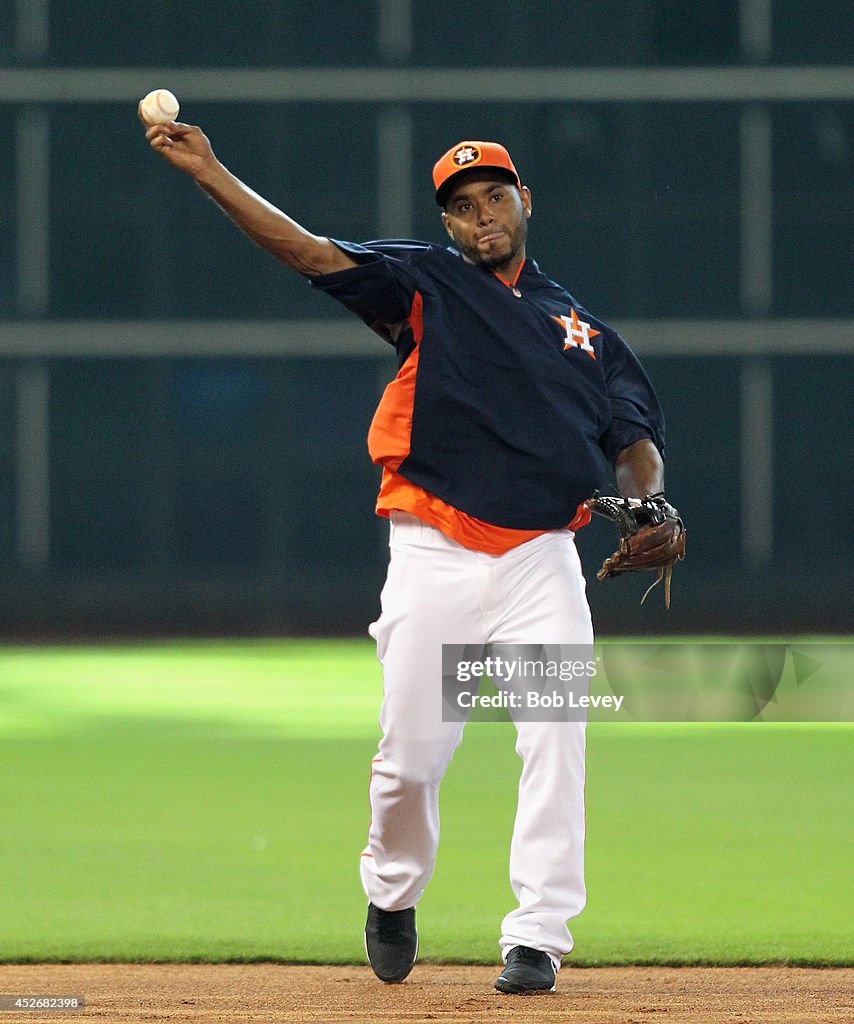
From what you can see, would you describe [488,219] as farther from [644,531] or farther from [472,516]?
[644,531]

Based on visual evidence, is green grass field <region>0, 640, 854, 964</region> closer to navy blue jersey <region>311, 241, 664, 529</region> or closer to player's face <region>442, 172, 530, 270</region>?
navy blue jersey <region>311, 241, 664, 529</region>

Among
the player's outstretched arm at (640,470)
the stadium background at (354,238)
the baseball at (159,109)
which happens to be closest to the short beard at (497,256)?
the player's outstretched arm at (640,470)

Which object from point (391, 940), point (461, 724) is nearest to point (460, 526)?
point (461, 724)

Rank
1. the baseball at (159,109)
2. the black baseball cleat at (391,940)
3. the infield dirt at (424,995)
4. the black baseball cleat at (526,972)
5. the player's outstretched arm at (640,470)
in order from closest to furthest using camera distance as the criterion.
Answer: the infield dirt at (424,995) < the baseball at (159,109) < the black baseball cleat at (526,972) < the black baseball cleat at (391,940) < the player's outstretched arm at (640,470)

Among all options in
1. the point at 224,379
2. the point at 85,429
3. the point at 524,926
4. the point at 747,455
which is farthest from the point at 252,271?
the point at 524,926

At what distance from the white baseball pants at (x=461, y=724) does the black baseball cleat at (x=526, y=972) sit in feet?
0.10

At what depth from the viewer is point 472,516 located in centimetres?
487

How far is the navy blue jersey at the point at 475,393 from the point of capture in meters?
4.87

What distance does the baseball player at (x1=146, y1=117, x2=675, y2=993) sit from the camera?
479 centimetres

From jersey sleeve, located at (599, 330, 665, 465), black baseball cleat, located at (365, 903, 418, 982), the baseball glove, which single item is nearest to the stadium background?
jersey sleeve, located at (599, 330, 665, 465)

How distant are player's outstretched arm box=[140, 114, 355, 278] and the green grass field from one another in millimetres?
2275

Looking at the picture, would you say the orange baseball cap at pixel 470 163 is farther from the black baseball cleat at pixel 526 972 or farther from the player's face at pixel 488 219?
the black baseball cleat at pixel 526 972

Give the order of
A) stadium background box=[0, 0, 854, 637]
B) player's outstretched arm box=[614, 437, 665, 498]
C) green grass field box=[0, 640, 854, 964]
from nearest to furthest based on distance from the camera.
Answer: player's outstretched arm box=[614, 437, 665, 498] → green grass field box=[0, 640, 854, 964] → stadium background box=[0, 0, 854, 637]

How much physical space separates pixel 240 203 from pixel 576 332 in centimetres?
105
